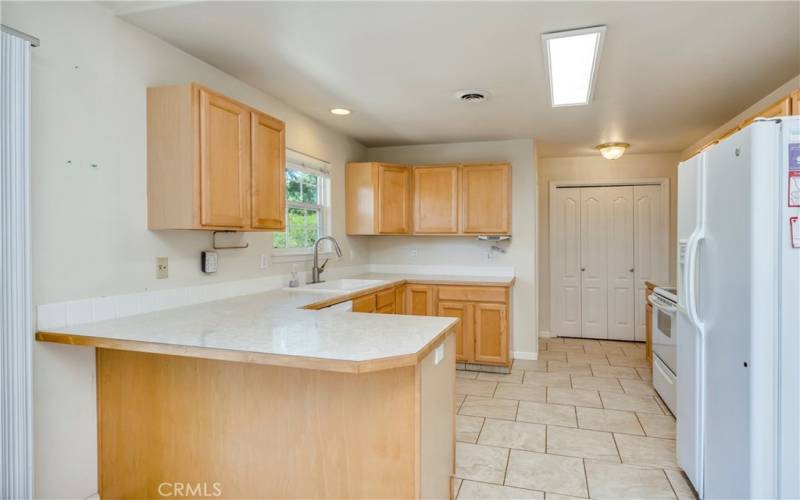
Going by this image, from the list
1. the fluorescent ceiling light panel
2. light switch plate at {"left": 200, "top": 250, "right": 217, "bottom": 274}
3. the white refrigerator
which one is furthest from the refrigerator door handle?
light switch plate at {"left": 200, "top": 250, "right": 217, "bottom": 274}

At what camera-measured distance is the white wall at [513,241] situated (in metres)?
4.85

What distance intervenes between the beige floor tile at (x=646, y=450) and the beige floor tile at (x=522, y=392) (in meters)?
0.80

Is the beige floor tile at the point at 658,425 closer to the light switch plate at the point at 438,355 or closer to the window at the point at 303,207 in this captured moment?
the light switch plate at the point at 438,355

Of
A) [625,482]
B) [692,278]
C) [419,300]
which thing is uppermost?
[692,278]

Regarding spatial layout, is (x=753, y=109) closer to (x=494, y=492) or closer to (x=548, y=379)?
(x=548, y=379)

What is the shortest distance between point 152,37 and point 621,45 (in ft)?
8.24

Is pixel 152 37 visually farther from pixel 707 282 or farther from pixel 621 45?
pixel 707 282

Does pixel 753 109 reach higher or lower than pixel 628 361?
higher

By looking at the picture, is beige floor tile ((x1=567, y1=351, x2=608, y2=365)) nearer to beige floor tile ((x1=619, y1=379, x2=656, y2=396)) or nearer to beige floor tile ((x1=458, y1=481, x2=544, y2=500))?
beige floor tile ((x1=619, y1=379, x2=656, y2=396))

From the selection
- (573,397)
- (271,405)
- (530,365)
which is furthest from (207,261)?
(530,365)

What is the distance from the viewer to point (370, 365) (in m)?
1.42

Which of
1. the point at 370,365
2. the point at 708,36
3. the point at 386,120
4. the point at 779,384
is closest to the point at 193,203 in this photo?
the point at 370,365

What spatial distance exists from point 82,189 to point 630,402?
389 centimetres

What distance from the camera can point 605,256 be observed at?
5.95 metres
